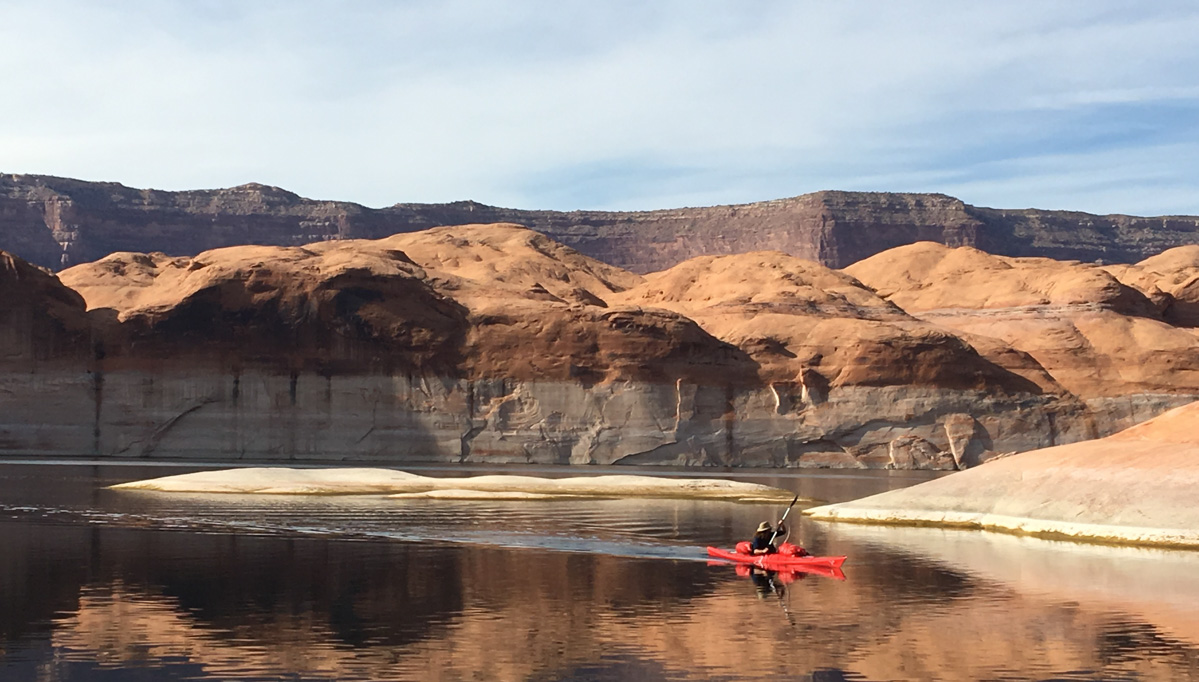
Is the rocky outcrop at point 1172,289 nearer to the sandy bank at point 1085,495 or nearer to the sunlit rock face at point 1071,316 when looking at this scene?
A: the sunlit rock face at point 1071,316

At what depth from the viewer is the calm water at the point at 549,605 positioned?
22297 millimetres

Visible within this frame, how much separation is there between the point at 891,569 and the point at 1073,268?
5394 inches

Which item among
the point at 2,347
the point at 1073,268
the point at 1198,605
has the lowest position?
the point at 1198,605

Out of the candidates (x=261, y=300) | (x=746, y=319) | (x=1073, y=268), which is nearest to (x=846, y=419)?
(x=746, y=319)

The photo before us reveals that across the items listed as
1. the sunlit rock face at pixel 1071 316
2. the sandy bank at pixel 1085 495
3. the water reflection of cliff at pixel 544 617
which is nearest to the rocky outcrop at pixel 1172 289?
the sunlit rock face at pixel 1071 316

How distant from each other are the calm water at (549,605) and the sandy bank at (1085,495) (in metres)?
1.19

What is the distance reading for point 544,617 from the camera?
89.0 ft

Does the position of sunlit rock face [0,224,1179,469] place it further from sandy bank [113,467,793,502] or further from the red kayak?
the red kayak

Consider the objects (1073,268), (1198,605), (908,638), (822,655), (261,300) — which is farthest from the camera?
(1073,268)

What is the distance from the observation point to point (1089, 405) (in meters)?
122

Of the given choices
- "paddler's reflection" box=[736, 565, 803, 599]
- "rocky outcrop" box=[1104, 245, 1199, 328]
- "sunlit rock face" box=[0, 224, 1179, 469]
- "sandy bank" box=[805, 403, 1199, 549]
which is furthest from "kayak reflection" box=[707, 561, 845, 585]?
"rocky outcrop" box=[1104, 245, 1199, 328]

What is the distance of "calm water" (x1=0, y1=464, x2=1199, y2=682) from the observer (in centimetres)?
2230

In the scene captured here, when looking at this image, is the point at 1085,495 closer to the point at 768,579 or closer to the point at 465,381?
the point at 768,579

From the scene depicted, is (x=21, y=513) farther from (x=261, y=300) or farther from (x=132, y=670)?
(x=261, y=300)
